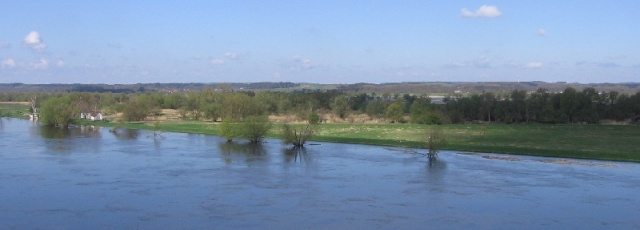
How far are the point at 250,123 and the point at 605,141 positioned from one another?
1771cm

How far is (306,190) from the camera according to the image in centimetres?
1877

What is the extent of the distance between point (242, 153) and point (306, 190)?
10.1 meters

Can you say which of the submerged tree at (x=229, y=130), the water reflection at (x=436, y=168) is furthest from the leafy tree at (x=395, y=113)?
the water reflection at (x=436, y=168)

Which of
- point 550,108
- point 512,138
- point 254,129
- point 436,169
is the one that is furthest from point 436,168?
point 550,108

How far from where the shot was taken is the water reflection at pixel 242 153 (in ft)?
84.3

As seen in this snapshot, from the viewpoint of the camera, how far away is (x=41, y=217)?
1508 centimetres

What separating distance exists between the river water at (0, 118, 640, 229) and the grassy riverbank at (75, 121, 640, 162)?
84.1 inches

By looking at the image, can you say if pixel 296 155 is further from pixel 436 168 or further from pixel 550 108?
pixel 550 108

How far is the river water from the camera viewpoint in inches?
590

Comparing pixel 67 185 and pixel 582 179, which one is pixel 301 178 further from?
pixel 582 179

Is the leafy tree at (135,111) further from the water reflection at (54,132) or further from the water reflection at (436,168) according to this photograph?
the water reflection at (436,168)

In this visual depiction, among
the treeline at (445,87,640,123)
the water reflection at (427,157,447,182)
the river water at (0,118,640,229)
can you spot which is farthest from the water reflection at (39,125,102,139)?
A: the treeline at (445,87,640,123)

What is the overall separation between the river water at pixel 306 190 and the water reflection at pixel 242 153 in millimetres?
79

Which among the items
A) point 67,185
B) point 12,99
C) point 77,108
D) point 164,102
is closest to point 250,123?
point 67,185
